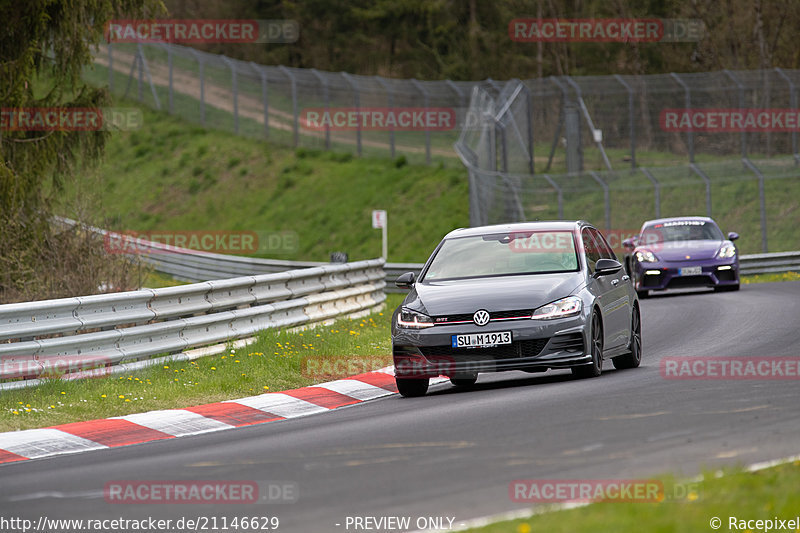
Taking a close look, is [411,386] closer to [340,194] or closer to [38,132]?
[38,132]

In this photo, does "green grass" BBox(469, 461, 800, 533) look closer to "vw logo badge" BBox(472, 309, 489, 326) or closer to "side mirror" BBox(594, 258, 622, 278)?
"vw logo badge" BBox(472, 309, 489, 326)

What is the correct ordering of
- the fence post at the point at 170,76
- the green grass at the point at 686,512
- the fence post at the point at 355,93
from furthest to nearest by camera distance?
the fence post at the point at 170,76 < the fence post at the point at 355,93 < the green grass at the point at 686,512

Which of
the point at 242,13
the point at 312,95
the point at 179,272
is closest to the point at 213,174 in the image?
the point at 312,95

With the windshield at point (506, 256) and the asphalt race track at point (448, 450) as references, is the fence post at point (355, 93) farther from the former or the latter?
the asphalt race track at point (448, 450)

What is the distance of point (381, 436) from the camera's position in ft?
29.0

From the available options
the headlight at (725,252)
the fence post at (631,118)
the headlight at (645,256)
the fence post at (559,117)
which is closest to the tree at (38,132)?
the headlight at (645,256)

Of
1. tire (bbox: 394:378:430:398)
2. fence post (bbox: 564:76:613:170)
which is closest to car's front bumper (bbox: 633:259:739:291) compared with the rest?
tire (bbox: 394:378:430:398)

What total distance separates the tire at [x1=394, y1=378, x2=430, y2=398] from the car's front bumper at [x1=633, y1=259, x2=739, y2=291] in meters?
12.5

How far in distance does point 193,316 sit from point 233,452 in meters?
5.75

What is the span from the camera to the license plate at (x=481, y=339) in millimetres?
11102

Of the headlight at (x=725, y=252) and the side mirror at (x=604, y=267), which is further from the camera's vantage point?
the headlight at (x=725, y=252)

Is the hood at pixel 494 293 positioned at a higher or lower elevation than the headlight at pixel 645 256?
higher

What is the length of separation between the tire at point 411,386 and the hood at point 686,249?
1250 cm

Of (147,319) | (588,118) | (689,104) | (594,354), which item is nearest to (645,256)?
(594,354)
